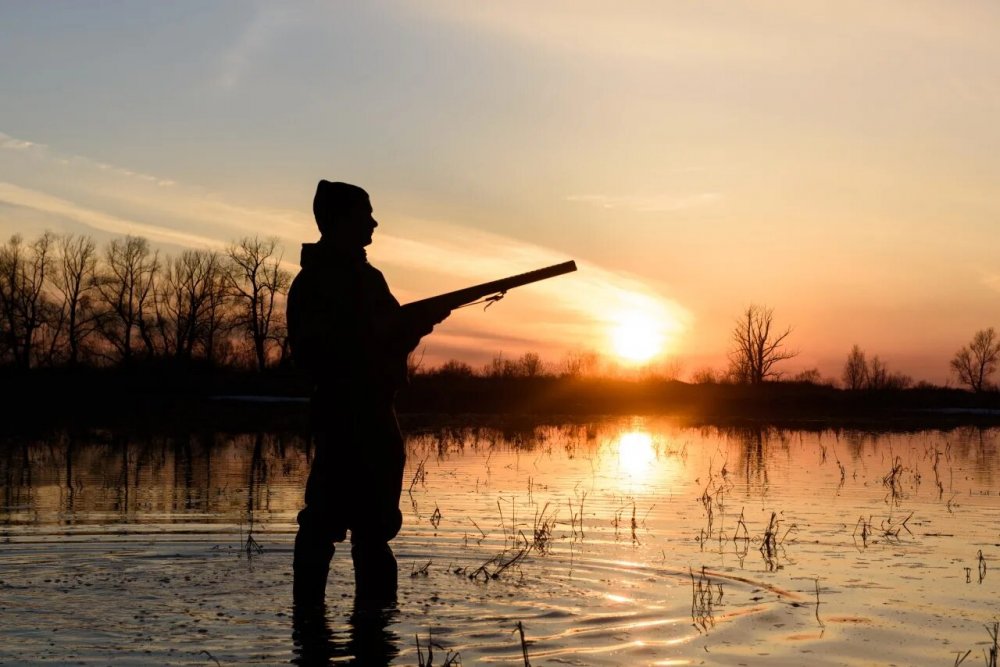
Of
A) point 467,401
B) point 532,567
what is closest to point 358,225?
point 532,567

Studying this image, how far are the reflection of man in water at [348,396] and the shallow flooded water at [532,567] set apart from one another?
45cm

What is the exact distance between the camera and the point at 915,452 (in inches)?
1006

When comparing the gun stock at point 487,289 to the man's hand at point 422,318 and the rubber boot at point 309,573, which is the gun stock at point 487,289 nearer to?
the man's hand at point 422,318

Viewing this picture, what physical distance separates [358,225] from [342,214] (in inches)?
5.8

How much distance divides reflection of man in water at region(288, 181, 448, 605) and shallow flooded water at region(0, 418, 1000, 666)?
0.45 m

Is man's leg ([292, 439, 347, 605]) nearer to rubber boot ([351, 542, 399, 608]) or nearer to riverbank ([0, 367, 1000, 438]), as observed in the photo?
rubber boot ([351, 542, 399, 608])

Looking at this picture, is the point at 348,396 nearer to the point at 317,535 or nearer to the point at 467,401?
the point at 317,535

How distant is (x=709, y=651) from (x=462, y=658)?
1.57 metres

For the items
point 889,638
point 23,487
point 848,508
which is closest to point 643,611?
point 889,638

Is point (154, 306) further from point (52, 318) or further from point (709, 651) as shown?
point (709, 651)

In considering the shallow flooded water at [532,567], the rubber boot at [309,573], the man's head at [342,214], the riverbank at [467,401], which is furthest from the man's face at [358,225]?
the riverbank at [467,401]

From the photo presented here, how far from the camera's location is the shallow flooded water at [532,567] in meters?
6.99

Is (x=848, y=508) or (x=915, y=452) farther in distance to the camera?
(x=915, y=452)

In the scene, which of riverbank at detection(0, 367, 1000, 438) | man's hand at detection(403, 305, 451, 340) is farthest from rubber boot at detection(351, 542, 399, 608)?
riverbank at detection(0, 367, 1000, 438)
